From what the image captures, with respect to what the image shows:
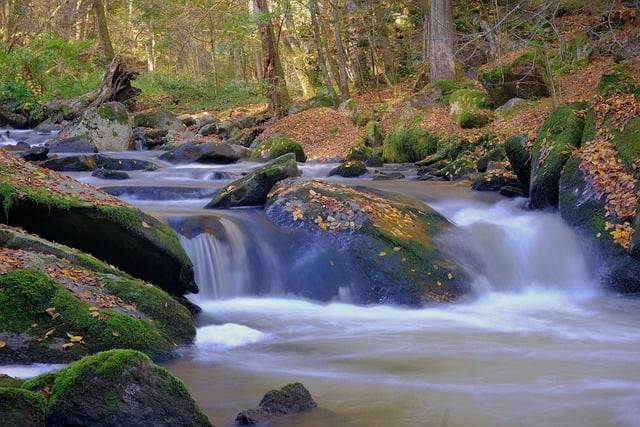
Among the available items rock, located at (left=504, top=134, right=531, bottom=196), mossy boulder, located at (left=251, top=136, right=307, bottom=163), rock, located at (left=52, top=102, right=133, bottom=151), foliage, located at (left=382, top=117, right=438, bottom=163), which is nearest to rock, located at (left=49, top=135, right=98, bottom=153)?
rock, located at (left=52, top=102, right=133, bottom=151)

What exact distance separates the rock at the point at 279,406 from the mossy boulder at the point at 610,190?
5.47 metres

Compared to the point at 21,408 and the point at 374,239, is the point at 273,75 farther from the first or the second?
the point at 21,408

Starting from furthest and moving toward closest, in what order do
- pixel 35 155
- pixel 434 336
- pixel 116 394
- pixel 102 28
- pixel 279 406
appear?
pixel 102 28 < pixel 35 155 < pixel 434 336 < pixel 279 406 < pixel 116 394

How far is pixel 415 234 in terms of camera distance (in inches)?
388

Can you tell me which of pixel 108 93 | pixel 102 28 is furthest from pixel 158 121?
pixel 102 28

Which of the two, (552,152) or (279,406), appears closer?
(279,406)

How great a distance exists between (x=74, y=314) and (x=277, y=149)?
43.7ft

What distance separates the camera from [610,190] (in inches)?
386

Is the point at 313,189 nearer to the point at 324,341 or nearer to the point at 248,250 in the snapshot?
the point at 248,250

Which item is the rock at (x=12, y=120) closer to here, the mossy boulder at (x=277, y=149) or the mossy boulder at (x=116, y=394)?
the mossy boulder at (x=277, y=149)

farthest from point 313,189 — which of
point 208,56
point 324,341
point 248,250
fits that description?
point 208,56

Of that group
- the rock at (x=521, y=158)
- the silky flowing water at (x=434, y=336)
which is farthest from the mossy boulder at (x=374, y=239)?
the rock at (x=521, y=158)

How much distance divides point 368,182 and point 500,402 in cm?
988

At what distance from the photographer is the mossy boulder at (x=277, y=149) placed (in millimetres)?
18766
